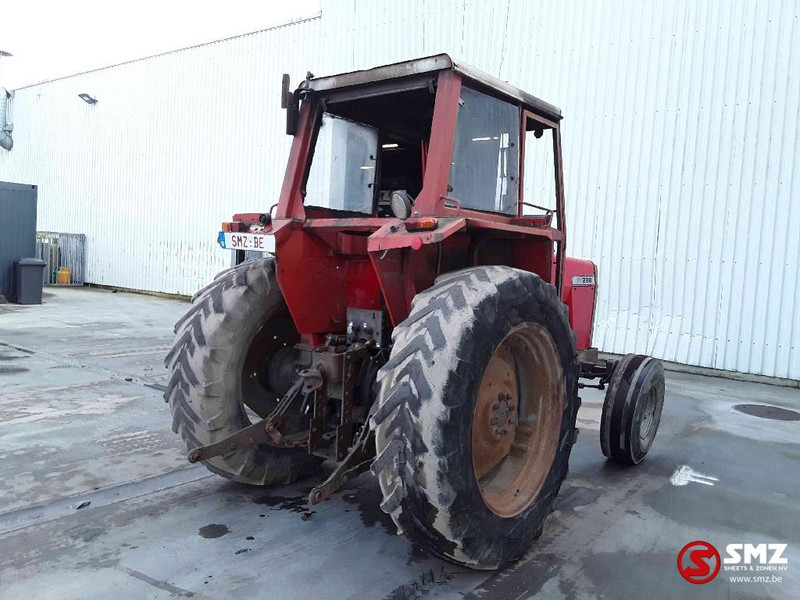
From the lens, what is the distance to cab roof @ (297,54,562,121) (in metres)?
3.40

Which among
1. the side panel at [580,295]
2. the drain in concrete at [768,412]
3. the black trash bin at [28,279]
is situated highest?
the side panel at [580,295]

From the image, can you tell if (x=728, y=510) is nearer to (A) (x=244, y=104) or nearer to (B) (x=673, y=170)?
(B) (x=673, y=170)

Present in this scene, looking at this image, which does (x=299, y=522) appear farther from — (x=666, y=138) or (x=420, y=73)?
(x=666, y=138)

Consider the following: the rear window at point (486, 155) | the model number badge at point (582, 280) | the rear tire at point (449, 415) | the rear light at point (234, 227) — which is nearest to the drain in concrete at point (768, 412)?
the model number badge at point (582, 280)

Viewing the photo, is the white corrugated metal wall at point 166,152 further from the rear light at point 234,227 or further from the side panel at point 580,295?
the rear light at point 234,227

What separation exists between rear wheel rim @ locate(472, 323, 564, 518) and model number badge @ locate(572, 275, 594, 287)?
6.57 feet

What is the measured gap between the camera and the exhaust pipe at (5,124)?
24953mm

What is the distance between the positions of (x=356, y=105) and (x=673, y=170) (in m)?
7.68

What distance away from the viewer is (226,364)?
152 inches

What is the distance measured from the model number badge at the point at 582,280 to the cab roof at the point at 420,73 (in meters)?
1.77

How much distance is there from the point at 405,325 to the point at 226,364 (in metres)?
1.48

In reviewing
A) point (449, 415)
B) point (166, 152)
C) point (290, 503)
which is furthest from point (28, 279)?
point (449, 415)

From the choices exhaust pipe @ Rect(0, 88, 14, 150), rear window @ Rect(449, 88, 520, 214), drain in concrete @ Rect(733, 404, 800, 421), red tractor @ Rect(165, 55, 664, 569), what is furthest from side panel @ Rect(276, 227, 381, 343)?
exhaust pipe @ Rect(0, 88, 14, 150)

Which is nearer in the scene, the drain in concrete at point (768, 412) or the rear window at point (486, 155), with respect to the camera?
the rear window at point (486, 155)
